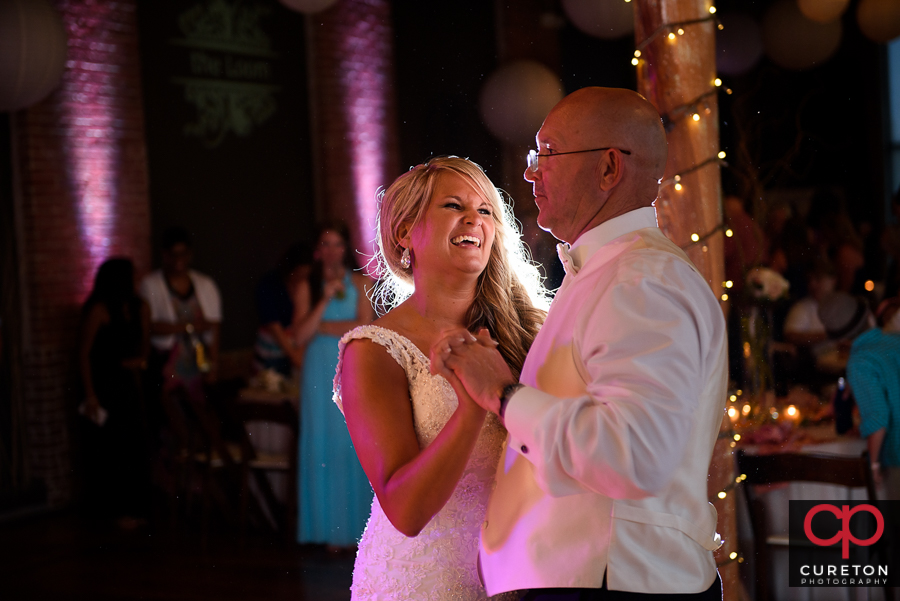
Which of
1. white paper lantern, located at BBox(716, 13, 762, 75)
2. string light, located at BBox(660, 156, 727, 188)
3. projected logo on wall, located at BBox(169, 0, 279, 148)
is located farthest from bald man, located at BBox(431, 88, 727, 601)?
projected logo on wall, located at BBox(169, 0, 279, 148)

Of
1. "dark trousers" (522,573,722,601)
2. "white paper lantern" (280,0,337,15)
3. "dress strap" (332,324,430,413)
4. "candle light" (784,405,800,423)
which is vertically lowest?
"candle light" (784,405,800,423)

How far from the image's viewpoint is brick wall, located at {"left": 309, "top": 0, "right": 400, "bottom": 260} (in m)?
6.60

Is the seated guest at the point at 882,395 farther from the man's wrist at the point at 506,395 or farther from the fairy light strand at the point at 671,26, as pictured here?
the man's wrist at the point at 506,395

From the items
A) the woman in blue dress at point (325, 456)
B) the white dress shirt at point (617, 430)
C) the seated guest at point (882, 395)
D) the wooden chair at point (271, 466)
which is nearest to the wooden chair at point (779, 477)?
the seated guest at point (882, 395)

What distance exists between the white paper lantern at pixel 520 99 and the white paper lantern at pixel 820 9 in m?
1.97

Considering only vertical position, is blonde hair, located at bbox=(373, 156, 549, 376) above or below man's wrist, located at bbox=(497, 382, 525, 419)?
above

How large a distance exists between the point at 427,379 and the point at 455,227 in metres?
0.33

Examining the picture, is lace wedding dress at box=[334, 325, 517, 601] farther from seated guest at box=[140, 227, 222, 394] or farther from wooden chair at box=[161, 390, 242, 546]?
seated guest at box=[140, 227, 222, 394]

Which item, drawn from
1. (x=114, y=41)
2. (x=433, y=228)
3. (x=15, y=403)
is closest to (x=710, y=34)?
(x=433, y=228)

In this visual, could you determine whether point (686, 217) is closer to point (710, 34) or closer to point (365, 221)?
point (710, 34)

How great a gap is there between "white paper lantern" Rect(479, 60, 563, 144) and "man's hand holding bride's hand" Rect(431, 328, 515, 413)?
193 cm

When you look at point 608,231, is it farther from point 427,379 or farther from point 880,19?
point 880,19

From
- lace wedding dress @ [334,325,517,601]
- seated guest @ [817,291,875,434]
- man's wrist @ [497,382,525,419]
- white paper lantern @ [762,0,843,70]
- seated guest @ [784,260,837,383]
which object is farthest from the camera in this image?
white paper lantern @ [762,0,843,70]

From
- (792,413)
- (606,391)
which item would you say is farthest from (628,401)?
(792,413)
